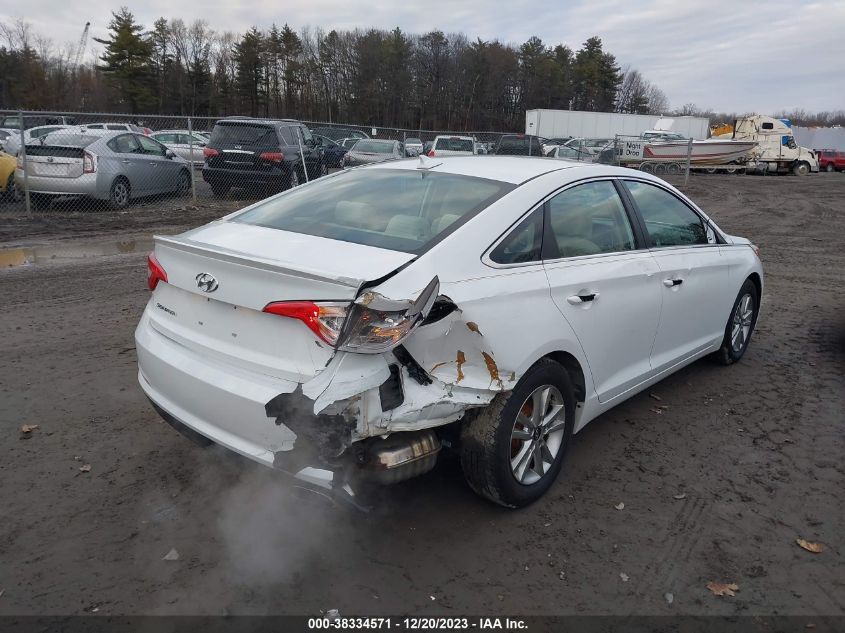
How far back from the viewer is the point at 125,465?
11.9 ft

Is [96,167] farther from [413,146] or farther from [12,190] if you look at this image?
[413,146]

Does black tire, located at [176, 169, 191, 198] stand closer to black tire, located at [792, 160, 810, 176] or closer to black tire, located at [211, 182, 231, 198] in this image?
black tire, located at [211, 182, 231, 198]

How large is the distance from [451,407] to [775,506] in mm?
1894

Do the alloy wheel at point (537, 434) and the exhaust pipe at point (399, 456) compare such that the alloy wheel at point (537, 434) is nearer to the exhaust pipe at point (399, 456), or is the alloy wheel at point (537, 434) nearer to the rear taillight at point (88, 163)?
the exhaust pipe at point (399, 456)

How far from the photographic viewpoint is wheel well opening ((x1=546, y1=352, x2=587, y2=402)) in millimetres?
3371

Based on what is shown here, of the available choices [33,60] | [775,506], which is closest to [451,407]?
[775,506]

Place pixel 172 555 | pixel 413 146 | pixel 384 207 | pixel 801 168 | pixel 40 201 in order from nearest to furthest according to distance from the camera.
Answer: pixel 172 555 → pixel 384 207 → pixel 40 201 → pixel 413 146 → pixel 801 168

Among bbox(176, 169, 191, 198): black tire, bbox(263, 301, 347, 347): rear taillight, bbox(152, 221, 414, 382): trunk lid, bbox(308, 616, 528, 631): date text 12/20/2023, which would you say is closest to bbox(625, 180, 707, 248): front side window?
bbox(152, 221, 414, 382): trunk lid

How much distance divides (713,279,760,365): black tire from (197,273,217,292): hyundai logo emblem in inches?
159

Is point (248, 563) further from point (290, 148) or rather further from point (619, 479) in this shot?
point (290, 148)

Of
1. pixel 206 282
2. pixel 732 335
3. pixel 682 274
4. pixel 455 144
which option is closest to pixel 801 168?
pixel 455 144

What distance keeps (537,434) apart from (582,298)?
73cm

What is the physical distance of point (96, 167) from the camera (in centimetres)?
1260

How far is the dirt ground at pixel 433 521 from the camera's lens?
2.70 m
